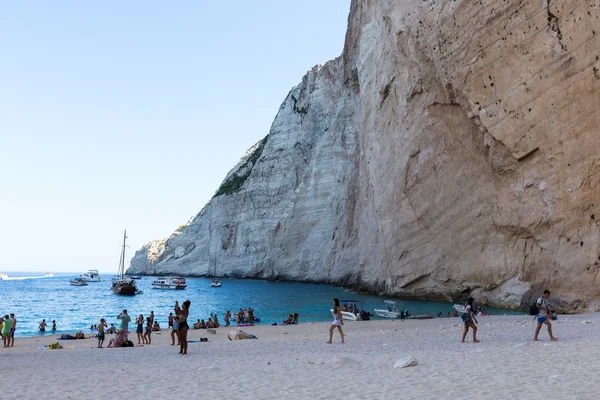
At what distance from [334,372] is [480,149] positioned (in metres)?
27.3

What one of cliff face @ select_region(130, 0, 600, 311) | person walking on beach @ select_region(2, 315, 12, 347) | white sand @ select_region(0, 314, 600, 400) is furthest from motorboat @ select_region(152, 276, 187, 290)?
white sand @ select_region(0, 314, 600, 400)

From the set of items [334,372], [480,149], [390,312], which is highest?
[480,149]

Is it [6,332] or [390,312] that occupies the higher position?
[390,312]

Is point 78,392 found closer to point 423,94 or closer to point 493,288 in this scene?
point 493,288

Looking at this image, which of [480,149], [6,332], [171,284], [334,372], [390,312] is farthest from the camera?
[171,284]

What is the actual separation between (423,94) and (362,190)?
17.0 meters

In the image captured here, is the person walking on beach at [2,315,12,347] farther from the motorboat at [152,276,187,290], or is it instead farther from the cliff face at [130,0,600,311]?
the motorboat at [152,276,187,290]

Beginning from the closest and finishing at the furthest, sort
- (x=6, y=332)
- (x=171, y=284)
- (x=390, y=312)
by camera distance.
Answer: (x=6, y=332) < (x=390, y=312) < (x=171, y=284)

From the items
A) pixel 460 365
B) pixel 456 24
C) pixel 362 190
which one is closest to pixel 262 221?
pixel 362 190

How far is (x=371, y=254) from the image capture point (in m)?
49.4

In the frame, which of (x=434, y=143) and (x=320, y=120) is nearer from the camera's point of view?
(x=434, y=143)

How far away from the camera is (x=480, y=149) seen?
112 ft

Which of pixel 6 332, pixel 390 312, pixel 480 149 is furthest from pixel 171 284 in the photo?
pixel 6 332

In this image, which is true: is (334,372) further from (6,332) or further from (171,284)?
(171,284)
